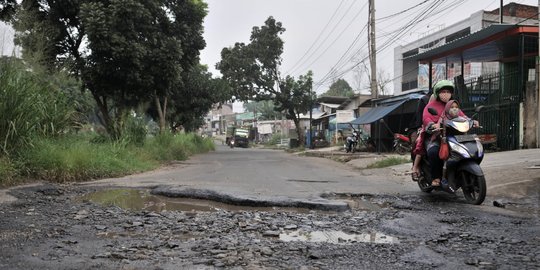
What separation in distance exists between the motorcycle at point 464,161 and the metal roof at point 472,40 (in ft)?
22.4

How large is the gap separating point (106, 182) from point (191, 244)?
483 cm

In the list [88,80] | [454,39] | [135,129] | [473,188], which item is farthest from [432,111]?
[454,39]

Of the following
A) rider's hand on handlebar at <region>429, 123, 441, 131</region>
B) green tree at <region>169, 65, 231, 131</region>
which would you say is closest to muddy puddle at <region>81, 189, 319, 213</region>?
rider's hand on handlebar at <region>429, 123, 441, 131</region>

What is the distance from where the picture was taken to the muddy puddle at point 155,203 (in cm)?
541

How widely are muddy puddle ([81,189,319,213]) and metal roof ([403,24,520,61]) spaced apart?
8.93 meters

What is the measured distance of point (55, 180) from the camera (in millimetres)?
7582

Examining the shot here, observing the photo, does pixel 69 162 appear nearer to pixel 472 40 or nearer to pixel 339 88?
pixel 472 40

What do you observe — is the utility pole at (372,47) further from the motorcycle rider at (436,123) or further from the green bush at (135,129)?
the motorcycle rider at (436,123)

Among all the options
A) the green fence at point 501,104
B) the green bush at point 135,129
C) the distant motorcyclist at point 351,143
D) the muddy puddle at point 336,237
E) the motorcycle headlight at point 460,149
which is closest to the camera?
the muddy puddle at point 336,237

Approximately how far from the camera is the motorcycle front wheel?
18.0 feet

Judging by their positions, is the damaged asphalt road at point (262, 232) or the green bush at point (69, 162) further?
the green bush at point (69, 162)

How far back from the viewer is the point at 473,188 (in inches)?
229

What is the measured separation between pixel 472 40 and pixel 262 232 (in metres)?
11.2

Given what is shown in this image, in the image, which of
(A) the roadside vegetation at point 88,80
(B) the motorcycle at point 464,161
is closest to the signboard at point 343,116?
(A) the roadside vegetation at point 88,80
